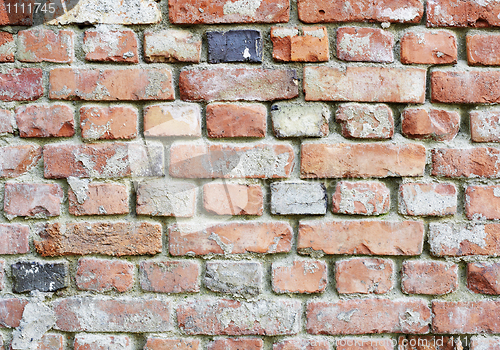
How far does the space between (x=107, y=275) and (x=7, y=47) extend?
631 mm

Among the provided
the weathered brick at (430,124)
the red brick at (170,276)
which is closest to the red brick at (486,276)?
the weathered brick at (430,124)

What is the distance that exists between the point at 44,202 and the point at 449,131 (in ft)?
3.42

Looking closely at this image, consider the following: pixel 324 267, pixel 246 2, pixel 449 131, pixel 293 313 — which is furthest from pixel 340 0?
pixel 293 313

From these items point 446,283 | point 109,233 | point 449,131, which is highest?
point 449,131

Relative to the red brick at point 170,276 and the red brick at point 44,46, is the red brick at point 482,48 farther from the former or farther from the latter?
the red brick at point 44,46

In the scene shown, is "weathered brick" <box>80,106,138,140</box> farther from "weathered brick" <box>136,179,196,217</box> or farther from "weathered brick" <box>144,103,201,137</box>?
"weathered brick" <box>136,179,196,217</box>

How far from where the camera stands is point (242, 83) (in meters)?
0.76

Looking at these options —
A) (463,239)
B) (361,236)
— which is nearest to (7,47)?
(361,236)

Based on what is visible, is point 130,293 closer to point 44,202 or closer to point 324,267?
point 44,202

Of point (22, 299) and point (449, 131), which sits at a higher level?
point (449, 131)

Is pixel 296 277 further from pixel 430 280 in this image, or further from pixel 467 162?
pixel 467 162

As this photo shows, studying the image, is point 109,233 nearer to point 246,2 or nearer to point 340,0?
point 246,2

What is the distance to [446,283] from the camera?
77cm

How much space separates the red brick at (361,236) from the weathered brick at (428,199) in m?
0.04
